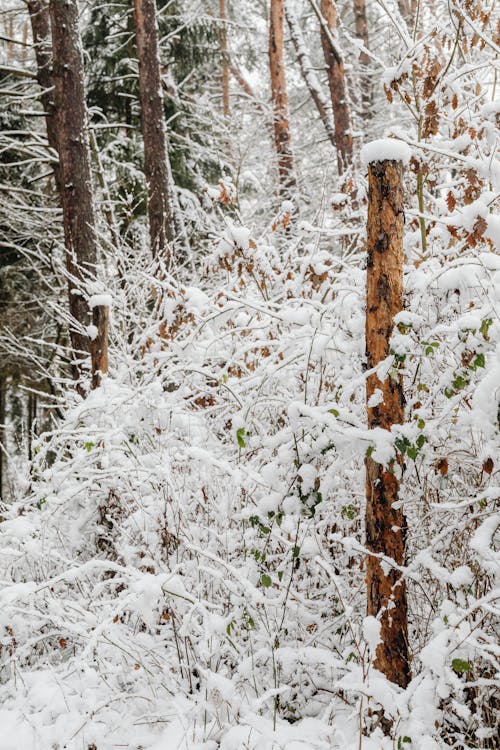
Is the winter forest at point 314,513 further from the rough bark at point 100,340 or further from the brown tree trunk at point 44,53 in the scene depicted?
the brown tree trunk at point 44,53

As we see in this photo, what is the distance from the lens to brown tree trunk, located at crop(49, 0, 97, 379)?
682cm

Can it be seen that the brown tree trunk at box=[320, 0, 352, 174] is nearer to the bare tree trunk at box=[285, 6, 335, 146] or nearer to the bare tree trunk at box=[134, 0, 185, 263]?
the bare tree trunk at box=[285, 6, 335, 146]

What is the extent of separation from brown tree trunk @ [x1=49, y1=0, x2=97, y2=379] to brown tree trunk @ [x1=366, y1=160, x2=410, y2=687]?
4.86 m

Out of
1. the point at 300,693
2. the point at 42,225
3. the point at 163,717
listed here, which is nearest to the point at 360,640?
the point at 300,693

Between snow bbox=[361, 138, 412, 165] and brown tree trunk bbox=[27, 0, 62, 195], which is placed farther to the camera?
brown tree trunk bbox=[27, 0, 62, 195]

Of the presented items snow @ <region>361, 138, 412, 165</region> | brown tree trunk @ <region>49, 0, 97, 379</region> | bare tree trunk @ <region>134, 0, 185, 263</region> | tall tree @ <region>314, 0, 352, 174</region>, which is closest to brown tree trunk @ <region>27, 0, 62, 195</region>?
bare tree trunk @ <region>134, 0, 185, 263</region>

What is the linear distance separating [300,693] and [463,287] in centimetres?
190

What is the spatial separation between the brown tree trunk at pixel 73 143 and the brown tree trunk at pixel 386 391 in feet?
15.9

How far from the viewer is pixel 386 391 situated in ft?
8.05

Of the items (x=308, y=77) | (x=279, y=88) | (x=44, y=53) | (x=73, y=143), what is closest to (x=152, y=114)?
(x=73, y=143)

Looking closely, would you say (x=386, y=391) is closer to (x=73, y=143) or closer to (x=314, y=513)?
(x=314, y=513)

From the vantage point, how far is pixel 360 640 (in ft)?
8.80

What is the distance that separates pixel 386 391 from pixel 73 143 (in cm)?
564

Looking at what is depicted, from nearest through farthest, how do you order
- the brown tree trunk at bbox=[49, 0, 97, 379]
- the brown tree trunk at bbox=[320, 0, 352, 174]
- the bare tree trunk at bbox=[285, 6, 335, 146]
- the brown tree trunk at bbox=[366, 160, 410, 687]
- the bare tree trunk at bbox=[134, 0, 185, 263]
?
the brown tree trunk at bbox=[366, 160, 410, 687] < the brown tree trunk at bbox=[49, 0, 97, 379] < the bare tree trunk at bbox=[134, 0, 185, 263] < the brown tree trunk at bbox=[320, 0, 352, 174] < the bare tree trunk at bbox=[285, 6, 335, 146]
